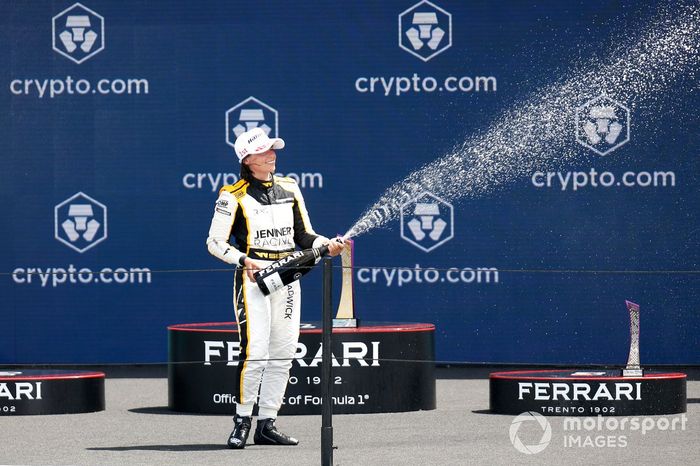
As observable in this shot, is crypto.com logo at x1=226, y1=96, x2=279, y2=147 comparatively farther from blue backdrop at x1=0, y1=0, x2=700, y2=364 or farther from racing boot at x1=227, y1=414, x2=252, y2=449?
racing boot at x1=227, y1=414, x2=252, y2=449

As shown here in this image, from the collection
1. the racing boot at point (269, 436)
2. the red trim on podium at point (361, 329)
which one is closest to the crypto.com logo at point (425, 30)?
the red trim on podium at point (361, 329)

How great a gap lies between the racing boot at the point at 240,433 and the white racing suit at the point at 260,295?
0.03 metres

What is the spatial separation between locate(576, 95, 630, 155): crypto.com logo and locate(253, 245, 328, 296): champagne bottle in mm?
4393

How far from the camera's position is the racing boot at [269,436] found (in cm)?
655

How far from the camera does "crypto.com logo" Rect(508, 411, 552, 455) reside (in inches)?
246

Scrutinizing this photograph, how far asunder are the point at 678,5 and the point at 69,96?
14.7 ft

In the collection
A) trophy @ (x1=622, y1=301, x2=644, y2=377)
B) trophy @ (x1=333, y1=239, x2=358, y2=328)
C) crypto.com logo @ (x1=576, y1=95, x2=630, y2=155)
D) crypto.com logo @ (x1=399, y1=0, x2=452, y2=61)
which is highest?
crypto.com logo @ (x1=399, y1=0, x2=452, y2=61)

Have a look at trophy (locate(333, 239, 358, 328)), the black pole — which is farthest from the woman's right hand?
trophy (locate(333, 239, 358, 328))

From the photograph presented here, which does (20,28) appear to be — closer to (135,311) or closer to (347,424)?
(135,311)

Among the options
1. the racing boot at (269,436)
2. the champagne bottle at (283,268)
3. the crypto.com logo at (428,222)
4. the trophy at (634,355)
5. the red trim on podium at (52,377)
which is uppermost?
the crypto.com logo at (428,222)

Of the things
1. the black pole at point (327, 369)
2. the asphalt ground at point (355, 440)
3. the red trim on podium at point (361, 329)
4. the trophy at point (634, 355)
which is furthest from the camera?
the red trim on podium at point (361, 329)

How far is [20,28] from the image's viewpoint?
34.9 ft

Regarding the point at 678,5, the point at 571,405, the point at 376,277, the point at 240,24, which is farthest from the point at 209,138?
the point at 571,405

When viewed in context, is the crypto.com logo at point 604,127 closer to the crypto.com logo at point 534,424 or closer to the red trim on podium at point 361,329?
the red trim on podium at point 361,329
